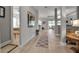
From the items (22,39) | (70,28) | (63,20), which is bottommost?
(22,39)

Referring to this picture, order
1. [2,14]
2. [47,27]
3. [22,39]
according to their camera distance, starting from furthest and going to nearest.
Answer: [47,27] → [22,39] → [2,14]
